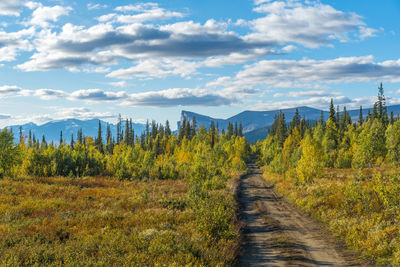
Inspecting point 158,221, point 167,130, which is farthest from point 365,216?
point 167,130

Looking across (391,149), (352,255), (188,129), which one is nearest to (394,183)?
(352,255)

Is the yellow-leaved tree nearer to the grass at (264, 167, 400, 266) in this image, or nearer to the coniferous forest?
the coniferous forest

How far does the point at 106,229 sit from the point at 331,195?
59.3 ft

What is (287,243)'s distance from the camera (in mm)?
14391

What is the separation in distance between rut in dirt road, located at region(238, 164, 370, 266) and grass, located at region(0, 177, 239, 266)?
132cm

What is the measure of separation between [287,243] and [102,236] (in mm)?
9552

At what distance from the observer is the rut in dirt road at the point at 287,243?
1217 centimetres

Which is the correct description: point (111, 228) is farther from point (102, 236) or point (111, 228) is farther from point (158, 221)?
point (158, 221)

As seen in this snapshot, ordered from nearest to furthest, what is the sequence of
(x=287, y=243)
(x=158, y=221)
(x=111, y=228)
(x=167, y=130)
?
(x=287, y=243)
(x=111, y=228)
(x=158, y=221)
(x=167, y=130)

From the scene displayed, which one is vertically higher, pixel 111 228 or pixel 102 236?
pixel 102 236

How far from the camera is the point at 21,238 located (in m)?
12.6

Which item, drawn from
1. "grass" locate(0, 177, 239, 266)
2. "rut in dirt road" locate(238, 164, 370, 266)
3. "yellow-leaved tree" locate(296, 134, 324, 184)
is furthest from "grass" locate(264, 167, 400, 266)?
"grass" locate(0, 177, 239, 266)

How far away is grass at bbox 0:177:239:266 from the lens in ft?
34.4

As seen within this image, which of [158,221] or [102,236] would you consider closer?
[102,236]
